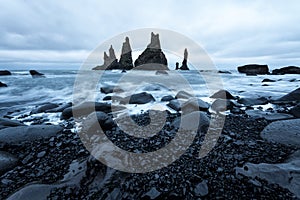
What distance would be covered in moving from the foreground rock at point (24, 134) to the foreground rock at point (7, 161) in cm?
48

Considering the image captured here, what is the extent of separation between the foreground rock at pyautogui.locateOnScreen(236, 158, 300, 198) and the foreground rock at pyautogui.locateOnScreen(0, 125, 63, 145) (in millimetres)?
3708

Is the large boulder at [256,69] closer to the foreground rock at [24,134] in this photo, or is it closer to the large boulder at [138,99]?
the large boulder at [138,99]

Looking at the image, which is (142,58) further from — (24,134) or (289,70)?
(24,134)

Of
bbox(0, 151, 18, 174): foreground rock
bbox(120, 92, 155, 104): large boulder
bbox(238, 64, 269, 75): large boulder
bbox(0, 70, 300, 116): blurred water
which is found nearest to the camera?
bbox(0, 151, 18, 174): foreground rock

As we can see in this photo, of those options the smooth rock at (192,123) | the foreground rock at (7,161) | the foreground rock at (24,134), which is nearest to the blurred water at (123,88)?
the foreground rock at (24,134)

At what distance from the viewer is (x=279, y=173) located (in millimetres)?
2156

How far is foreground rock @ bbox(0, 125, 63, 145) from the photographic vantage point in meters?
3.45

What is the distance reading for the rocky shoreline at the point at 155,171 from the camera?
204cm

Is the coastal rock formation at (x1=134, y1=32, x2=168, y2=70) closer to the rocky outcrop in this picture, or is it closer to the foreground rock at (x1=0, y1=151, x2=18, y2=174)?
the rocky outcrop

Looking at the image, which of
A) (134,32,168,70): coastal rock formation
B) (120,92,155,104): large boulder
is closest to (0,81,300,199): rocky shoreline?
(120,92,155,104): large boulder

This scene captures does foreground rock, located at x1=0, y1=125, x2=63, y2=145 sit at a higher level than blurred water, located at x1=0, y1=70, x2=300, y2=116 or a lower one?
higher

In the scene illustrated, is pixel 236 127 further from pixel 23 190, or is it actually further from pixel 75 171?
pixel 23 190

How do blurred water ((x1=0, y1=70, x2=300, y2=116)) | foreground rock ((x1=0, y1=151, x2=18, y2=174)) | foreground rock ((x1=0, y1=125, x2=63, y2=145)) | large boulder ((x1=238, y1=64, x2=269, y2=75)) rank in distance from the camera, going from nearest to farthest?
foreground rock ((x1=0, y1=151, x2=18, y2=174)) < foreground rock ((x1=0, y1=125, x2=63, y2=145)) < blurred water ((x1=0, y1=70, x2=300, y2=116)) < large boulder ((x1=238, y1=64, x2=269, y2=75))

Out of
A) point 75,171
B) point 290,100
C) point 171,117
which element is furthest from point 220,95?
point 75,171
